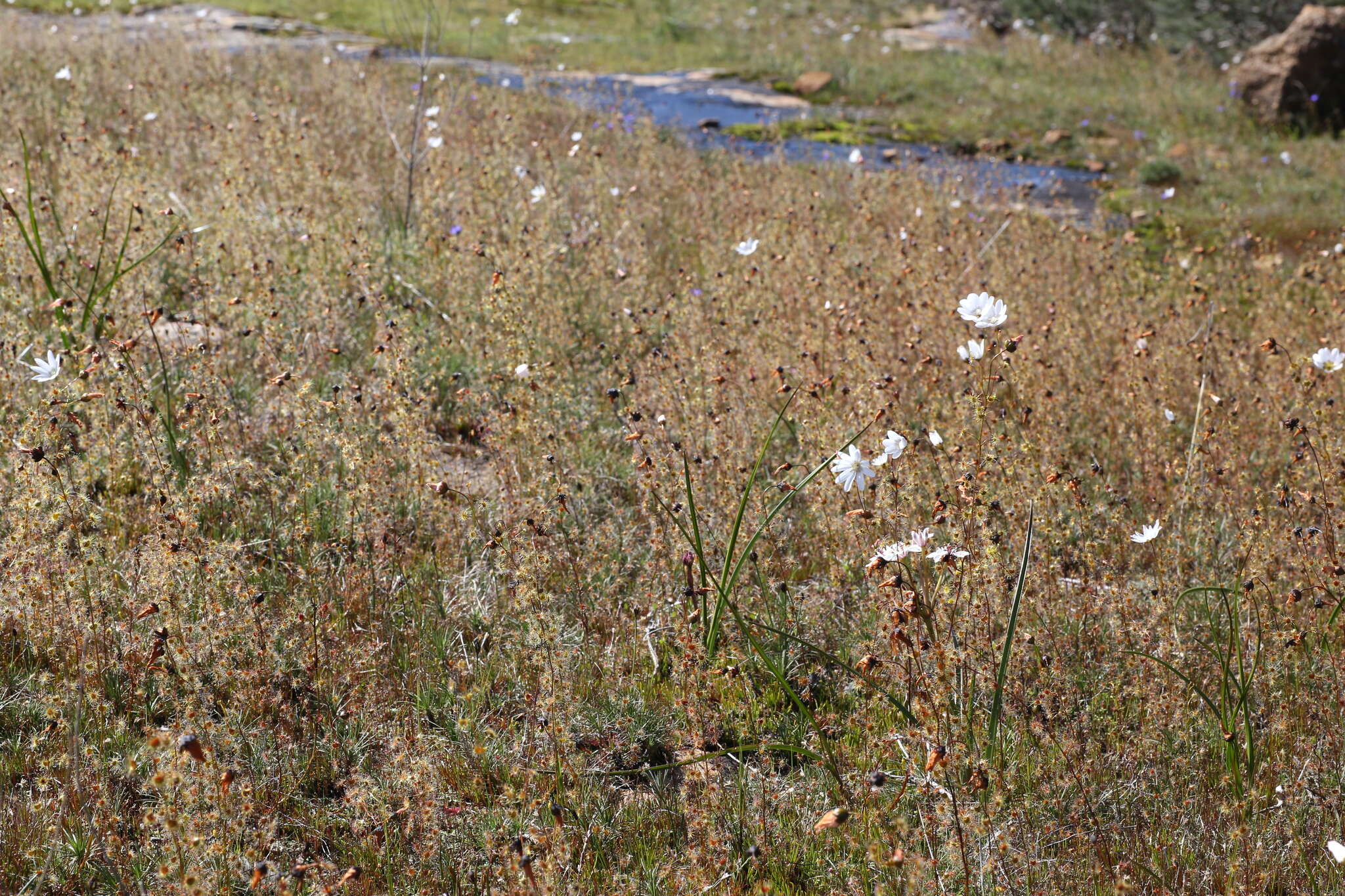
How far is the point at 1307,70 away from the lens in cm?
1105

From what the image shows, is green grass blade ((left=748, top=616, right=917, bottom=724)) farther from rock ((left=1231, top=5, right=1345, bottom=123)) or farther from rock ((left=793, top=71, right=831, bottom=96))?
rock ((left=793, top=71, right=831, bottom=96))

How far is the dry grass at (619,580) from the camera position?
7.72ft

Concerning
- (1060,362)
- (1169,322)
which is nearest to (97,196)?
(1060,362)

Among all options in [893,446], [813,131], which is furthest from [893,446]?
[813,131]

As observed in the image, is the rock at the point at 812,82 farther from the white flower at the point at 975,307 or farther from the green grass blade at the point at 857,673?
the green grass blade at the point at 857,673

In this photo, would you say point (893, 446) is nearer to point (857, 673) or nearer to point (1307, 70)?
point (857, 673)

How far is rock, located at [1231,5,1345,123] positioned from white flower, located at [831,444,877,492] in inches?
427

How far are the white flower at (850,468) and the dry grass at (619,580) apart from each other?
200 mm

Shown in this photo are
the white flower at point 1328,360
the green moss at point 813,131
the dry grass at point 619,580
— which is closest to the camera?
the dry grass at point 619,580

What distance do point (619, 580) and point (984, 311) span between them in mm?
1527

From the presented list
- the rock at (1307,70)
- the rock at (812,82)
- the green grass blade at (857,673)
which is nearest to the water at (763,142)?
the rock at (812,82)

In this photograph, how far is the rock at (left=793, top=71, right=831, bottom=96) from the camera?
48.1 ft

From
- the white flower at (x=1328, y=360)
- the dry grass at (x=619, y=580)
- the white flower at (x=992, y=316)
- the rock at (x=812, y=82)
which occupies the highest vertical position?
the rock at (x=812, y=82)

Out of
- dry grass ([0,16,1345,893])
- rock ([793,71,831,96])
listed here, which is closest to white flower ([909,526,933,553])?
dry grass ([0,16,1345,893])
